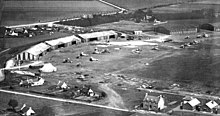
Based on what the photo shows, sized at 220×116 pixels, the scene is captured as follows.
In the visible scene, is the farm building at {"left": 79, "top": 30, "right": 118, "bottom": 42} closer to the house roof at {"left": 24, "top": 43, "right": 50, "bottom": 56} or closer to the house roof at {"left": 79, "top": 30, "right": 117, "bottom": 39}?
the house roof at {"left": 79, "top": 30, "right": 117, "bottom": 39}

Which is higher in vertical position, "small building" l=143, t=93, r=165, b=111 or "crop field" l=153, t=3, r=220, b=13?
"crop field" l=153, t=3, r=220, b=13

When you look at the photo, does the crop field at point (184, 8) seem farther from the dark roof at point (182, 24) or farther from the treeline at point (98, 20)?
the dark roof at point (182, 24)

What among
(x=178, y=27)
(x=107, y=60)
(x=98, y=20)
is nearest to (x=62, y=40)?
(x=107, y=60)

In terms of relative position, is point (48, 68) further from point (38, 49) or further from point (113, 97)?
point (113, 97)

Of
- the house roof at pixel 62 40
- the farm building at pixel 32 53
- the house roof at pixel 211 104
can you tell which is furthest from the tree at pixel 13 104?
the house roof at pixel 62 40

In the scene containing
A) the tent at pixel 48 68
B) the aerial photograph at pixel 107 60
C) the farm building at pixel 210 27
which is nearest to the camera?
the aerial photograph at pixel 107 60

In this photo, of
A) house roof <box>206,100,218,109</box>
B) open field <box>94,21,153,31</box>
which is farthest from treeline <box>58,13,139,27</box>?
house roof <box>206,100,218,109</box>

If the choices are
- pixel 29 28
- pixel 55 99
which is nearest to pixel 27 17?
pixel 29 28
